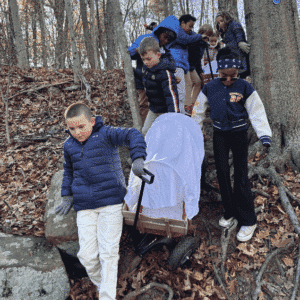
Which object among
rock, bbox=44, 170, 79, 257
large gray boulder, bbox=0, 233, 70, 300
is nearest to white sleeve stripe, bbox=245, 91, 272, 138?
rock, bbox=44, 170, 79, 257

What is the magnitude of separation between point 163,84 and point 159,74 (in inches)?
6.9

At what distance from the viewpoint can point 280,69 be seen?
411 centimetres

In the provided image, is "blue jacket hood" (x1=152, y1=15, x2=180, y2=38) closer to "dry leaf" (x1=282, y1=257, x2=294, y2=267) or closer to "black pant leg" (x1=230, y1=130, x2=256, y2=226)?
"black pant leg" (x1=230, y1=130, x2=256, y2=226)

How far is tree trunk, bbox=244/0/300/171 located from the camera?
13.4 feet

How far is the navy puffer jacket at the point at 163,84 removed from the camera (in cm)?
372

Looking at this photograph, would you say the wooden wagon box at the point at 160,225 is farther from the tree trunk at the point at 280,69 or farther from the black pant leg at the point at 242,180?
the tree trunk at the point at 280,69

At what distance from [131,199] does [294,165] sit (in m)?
2.83

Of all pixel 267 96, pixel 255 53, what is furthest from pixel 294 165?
pixel 255 53

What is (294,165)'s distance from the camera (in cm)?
414

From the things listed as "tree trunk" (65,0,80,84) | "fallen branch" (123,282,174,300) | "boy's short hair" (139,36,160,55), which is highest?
"tree trunk" (65,0,80,84)

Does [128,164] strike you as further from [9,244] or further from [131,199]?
[9,244]

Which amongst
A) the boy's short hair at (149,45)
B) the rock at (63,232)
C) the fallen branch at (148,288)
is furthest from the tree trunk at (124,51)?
the fallen branch at (148,288)

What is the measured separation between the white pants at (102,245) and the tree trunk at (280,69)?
2872mm

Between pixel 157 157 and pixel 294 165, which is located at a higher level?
pixel 157 157
